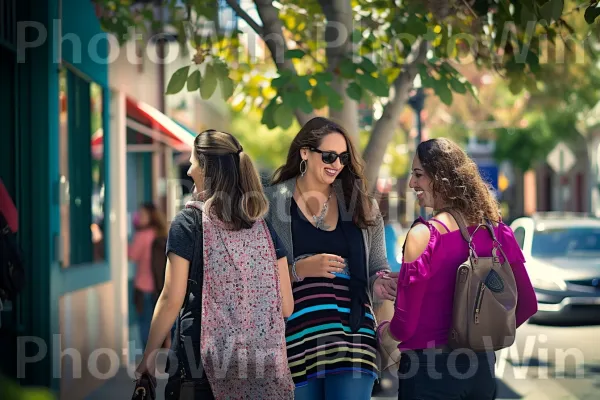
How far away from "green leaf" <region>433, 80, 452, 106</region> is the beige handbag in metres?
2.90

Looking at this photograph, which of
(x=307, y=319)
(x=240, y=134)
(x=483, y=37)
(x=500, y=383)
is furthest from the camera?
(x=240, y=134)

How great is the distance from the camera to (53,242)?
653cm

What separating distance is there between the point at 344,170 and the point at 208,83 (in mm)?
1952

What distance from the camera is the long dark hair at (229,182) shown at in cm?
A: 365

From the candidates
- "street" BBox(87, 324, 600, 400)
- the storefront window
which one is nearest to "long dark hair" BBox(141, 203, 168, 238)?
the storefront window

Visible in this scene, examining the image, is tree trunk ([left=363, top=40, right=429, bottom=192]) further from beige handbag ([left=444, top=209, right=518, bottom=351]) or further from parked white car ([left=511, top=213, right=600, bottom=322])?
parked white car ([left=511, top=213, right=600, bottom=322])

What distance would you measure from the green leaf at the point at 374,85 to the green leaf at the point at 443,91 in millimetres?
408

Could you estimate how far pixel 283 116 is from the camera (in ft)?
20.0

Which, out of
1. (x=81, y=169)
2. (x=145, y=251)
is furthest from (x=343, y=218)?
(x=145, y=251)

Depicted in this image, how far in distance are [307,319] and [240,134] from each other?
51056 mm

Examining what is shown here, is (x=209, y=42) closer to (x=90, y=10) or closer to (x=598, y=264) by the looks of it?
(x=90, y=10)

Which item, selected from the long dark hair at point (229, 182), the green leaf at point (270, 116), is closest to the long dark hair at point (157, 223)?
the green leaf at point (270, 116)

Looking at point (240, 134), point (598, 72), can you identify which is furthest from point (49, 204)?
point (240, 134)

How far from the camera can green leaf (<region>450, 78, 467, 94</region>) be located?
6.53 metres
